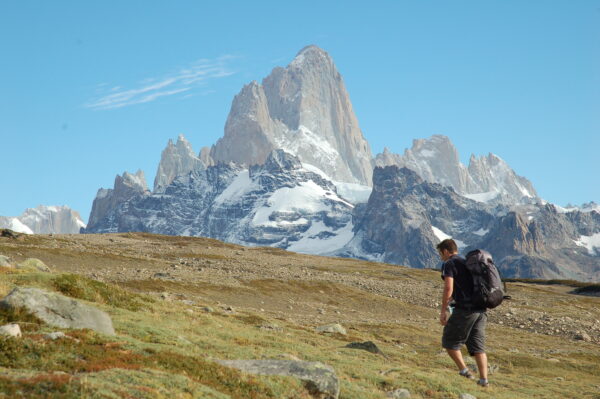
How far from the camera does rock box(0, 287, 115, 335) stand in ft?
64.7

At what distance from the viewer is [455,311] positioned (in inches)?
752

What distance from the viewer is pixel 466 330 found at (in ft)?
62.3

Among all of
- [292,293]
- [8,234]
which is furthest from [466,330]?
[8,234]

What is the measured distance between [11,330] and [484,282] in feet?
41.1

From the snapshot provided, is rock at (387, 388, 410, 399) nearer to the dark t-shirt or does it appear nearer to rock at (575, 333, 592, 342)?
Result: the dark t-shirt

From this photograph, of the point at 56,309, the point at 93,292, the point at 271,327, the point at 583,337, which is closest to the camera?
the point at 56,309

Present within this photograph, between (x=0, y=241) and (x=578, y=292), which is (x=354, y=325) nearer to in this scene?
(x=0, y=241)

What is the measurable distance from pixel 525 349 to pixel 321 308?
15.8 meters

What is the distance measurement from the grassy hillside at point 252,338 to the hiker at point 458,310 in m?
2.71

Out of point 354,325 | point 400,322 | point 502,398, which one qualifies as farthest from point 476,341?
point 400,322

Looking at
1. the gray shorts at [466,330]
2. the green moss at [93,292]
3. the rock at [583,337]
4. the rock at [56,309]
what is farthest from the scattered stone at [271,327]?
the rock at [583,337]

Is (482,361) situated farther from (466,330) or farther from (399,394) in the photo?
(399,394)

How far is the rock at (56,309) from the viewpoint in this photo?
1972 centimetres

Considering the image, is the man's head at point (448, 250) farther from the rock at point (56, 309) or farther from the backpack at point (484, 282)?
the rock at point (56, 309)
